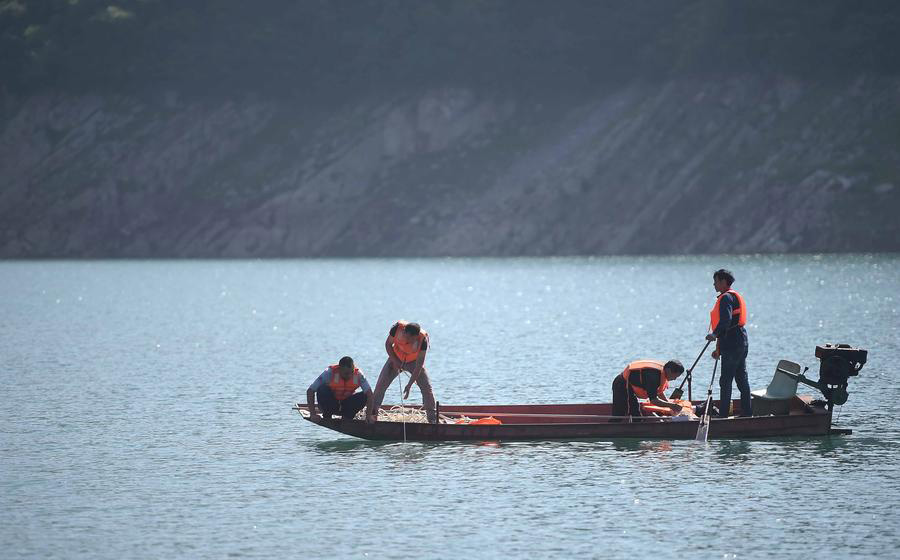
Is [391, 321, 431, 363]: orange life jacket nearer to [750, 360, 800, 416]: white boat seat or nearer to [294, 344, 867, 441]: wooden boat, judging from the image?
[294, 344, 867, 441]: wooden boat

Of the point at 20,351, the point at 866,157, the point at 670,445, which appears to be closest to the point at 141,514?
the point at 670,445

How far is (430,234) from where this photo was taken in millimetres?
116625

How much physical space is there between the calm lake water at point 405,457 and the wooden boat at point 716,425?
30cm

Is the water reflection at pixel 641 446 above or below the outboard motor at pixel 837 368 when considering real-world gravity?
below

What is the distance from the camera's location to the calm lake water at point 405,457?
20.9 meters

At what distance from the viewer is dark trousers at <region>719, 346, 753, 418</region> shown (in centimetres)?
2745

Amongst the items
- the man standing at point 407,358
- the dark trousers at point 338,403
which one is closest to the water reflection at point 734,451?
the man standing at point 407,358

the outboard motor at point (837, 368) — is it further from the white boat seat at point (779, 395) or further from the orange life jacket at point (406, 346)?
the orange life jacket at point (406, 346)

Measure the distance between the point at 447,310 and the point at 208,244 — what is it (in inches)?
2255

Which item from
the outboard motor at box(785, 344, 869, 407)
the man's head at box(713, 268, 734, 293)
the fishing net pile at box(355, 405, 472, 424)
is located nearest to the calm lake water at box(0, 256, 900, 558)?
the fishing net pile at box(355, 405, 472, 424)

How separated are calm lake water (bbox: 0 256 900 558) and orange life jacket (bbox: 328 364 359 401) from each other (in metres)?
1.07

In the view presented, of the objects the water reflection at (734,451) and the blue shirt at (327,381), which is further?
the blue shirt at (327,381)

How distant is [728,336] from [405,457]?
6.22 m

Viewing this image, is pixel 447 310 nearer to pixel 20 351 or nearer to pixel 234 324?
pixel 234 324
